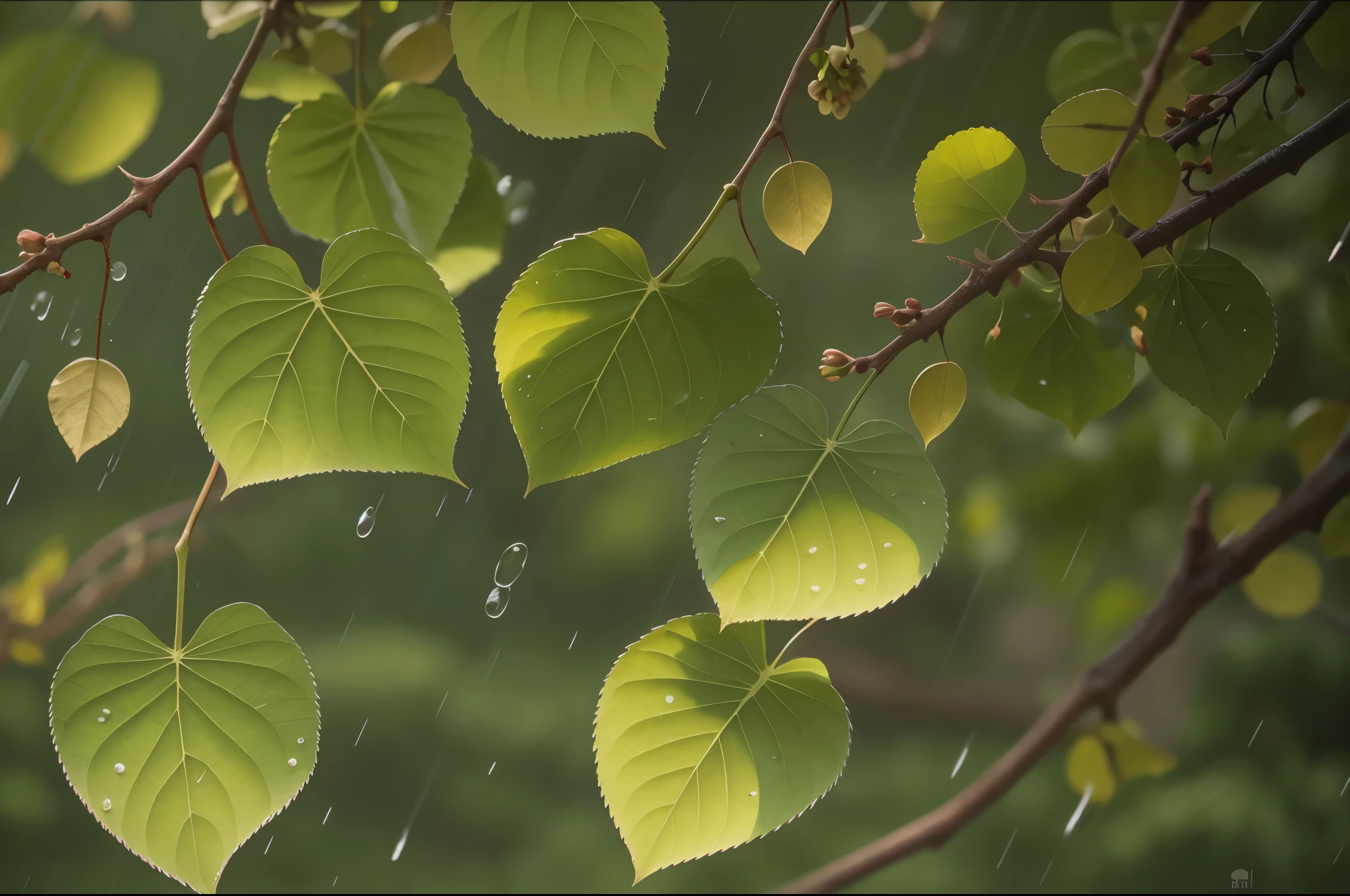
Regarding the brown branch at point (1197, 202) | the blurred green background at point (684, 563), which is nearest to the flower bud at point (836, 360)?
the brown branch at point (1197, 202)

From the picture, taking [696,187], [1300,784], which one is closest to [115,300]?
[696,187]

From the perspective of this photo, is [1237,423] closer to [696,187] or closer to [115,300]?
[696,187]

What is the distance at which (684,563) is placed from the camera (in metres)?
0.70

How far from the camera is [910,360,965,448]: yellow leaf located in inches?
6.0

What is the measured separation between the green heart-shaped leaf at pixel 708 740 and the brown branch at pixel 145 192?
0.11 metres

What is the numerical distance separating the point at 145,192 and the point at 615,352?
83 millimetres

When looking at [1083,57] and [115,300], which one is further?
[115,300]

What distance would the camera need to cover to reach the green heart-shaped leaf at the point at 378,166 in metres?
0.19

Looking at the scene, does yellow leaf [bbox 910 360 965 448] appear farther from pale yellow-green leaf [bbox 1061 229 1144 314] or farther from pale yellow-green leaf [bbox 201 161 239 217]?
pale yellow-green leaf [bbox 201 161 239 217]

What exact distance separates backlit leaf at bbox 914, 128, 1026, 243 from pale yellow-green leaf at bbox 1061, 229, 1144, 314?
0.7 inches

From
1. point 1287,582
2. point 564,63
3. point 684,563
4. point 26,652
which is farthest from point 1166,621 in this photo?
point 26,652

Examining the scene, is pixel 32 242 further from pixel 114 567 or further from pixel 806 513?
pixel 114 567

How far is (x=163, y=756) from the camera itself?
6.1 inches

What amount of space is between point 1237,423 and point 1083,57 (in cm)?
42
